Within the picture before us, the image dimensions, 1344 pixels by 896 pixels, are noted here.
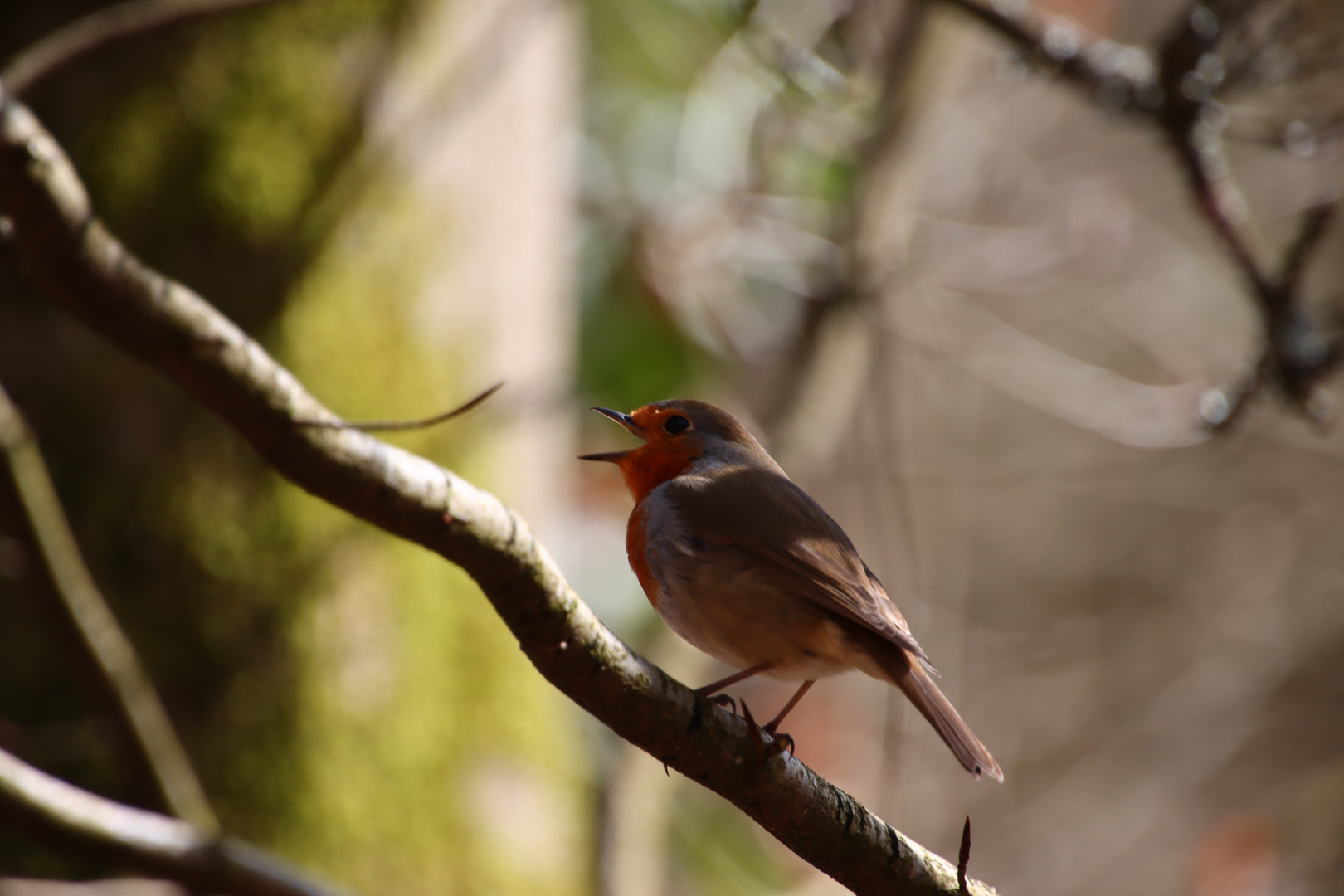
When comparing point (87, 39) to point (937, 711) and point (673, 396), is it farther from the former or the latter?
point (673, 396)

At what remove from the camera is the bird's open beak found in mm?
2182

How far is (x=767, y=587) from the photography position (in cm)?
211

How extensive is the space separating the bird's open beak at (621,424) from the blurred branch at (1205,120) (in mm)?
1704

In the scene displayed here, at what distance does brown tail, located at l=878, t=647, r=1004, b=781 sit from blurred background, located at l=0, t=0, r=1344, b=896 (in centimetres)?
153

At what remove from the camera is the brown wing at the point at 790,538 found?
204cm

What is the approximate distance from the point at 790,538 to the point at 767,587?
108 millimetres

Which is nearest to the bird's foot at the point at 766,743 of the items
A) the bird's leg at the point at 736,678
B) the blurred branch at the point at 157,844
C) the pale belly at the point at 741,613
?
the bird's leg at the point at 736,678

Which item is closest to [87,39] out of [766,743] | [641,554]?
[641,554]

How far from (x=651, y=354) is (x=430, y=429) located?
8.89 ft

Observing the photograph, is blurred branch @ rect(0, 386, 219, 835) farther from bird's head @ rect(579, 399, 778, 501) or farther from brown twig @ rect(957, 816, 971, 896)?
brown twig @ rect(957, 816, 971, 896)

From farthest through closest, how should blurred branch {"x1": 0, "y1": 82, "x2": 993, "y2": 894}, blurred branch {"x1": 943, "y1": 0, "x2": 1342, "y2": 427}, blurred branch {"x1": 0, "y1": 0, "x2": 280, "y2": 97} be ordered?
blurred branch {"x1": 943, "y1": 0, "x2": 1342, "y2": 427}
blurred branch {"x1": 0, "y1": 0, "x2": 280, "y2": 97}
blurred branch {"x1": 0, "y1": 82, "x2": 993, "y2": 894}

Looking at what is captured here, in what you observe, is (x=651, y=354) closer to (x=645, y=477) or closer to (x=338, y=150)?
(x=338, y=150)

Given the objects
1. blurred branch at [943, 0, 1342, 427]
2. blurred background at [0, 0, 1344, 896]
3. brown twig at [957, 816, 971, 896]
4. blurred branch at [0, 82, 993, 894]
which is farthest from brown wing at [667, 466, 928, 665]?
blurred branch at [943, 0, 1342, 427]

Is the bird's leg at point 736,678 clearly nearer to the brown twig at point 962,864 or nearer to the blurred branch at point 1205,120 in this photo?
the brown twig at point 962,864
